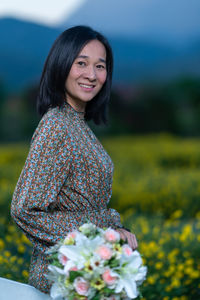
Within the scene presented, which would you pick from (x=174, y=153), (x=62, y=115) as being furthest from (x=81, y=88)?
(x=174, y=153)

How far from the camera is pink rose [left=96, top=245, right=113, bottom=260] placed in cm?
107

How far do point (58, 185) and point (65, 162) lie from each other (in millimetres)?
75

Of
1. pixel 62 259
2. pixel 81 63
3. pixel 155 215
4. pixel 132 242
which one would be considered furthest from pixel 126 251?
pixel 155 215

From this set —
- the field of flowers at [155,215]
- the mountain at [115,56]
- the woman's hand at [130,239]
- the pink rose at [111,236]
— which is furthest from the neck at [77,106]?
the mountain at [115,56]

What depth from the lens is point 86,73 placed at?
1476 mm

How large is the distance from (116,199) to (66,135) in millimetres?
3748

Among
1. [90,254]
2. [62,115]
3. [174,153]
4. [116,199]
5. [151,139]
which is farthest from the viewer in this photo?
[151,139]

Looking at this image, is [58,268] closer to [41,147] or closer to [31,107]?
[41,147]

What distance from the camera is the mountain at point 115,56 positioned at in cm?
1468

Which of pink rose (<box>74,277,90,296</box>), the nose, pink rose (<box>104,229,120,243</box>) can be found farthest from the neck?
pink rose (<box>74,277,90,296</box>)

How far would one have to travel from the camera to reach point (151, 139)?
35.0ft

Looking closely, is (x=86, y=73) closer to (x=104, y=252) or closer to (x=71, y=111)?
(x=71, y=111)

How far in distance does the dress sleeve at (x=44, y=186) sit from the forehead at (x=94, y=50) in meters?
0.31

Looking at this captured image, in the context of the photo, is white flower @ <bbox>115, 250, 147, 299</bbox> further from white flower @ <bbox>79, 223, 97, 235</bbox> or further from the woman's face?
the woman's face
